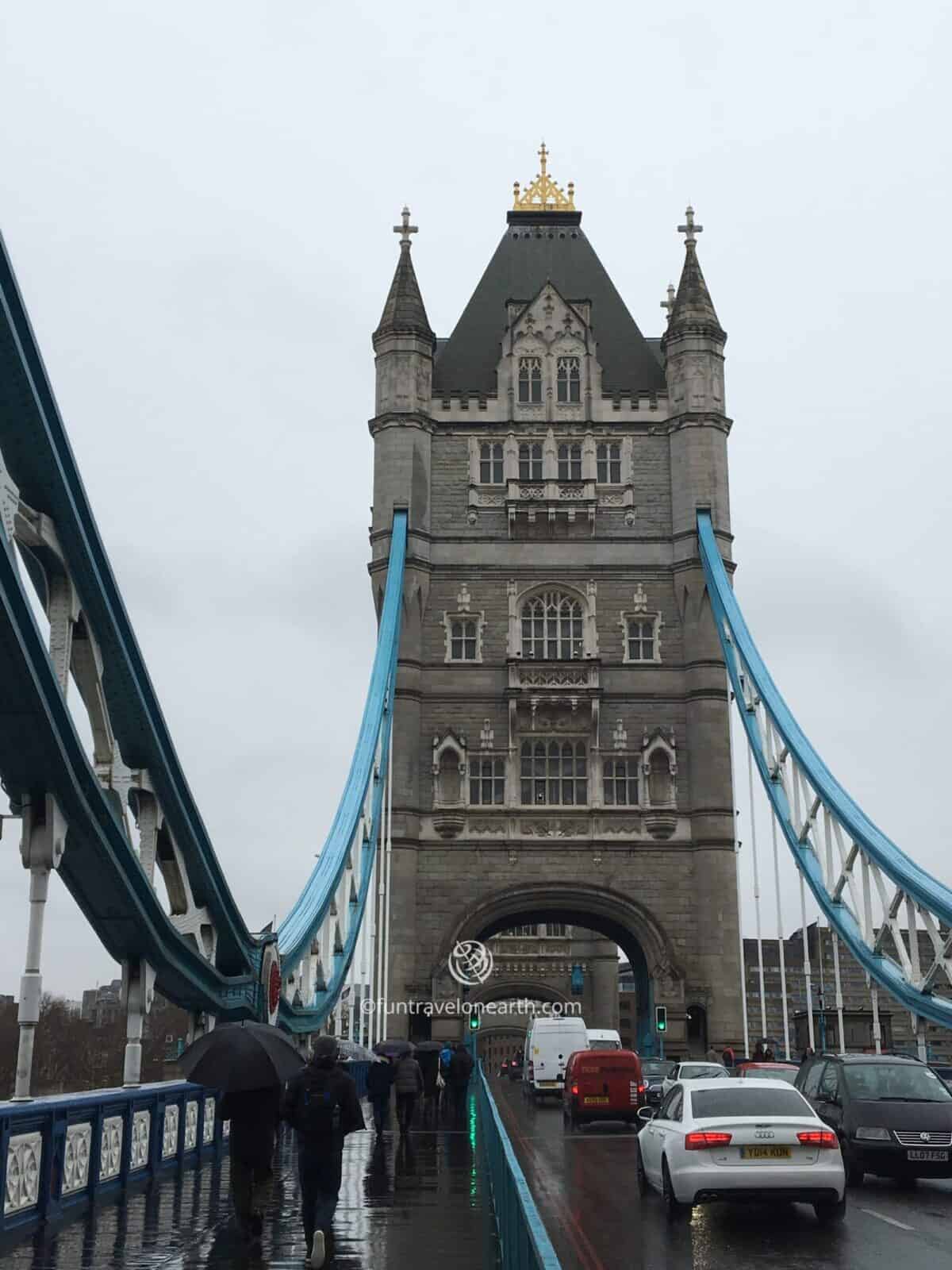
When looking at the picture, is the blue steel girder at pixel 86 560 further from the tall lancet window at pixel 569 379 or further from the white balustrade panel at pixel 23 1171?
the tall lancet window at pixel 569 379

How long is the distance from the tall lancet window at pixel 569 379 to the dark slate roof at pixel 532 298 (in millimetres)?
942

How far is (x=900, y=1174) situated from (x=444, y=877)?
29014 millimetres

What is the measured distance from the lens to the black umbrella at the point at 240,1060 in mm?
10430

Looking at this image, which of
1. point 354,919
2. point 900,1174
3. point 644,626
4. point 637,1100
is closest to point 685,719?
point 644,626

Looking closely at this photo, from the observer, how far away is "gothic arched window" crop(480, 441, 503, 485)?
4841cm

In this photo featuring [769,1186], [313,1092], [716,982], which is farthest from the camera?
[716,982]

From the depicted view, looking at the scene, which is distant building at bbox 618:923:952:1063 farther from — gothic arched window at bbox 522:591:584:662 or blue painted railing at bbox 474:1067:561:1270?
blue painted railing at bbox 474:1067:561:1270

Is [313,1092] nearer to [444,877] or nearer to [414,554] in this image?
[444,877]

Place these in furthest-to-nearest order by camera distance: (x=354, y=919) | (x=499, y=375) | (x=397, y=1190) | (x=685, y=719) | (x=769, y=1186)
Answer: (x=499, y=375) → (x=685, y=719) → (x=354, y=919) → (x=397, y=1190) → (x=769, y=1186)

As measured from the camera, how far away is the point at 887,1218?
12.8 meters

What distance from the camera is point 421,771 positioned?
44.6m

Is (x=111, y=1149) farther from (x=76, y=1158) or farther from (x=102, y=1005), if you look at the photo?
(x=102, y=1005)

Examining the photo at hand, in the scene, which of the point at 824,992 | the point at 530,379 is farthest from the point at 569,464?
the point at 824,992

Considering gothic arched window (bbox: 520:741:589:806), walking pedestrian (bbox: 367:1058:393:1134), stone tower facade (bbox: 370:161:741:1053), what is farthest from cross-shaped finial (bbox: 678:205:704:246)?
walking pedestrian (bbox: 367:1058:393:1134)
